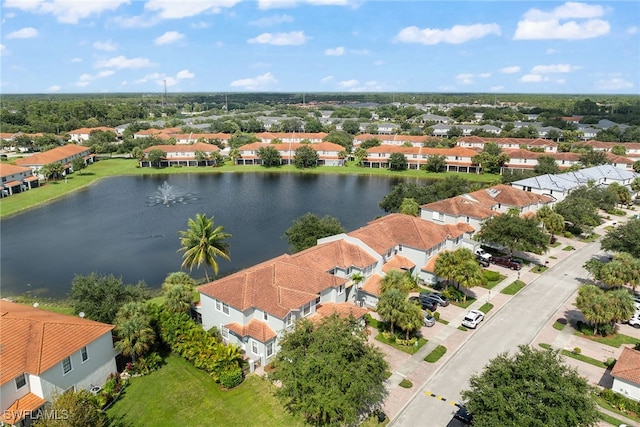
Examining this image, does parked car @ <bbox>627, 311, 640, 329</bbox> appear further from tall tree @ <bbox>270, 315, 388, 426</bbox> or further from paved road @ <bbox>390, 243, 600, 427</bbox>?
tall tree @ <bbox>270, 315, 388, 426</bbox>

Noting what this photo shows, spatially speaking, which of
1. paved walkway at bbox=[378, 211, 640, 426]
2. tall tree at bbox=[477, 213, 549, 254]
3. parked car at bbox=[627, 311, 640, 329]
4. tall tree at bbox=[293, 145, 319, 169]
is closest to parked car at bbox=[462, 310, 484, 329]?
paved walkway at bbox=[378, 211, 640, 426]

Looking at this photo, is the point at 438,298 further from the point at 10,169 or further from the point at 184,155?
the point at 184,155

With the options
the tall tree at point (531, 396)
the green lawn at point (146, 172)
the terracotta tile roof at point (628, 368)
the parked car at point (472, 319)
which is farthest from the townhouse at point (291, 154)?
the tall tree at point (531, 396)

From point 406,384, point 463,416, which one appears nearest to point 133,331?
point 406,384

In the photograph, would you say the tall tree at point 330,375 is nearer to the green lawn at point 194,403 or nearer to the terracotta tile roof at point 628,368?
the green lawn at point 194,403

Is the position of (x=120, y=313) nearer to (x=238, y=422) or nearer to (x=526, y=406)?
(x=238, y=422)
